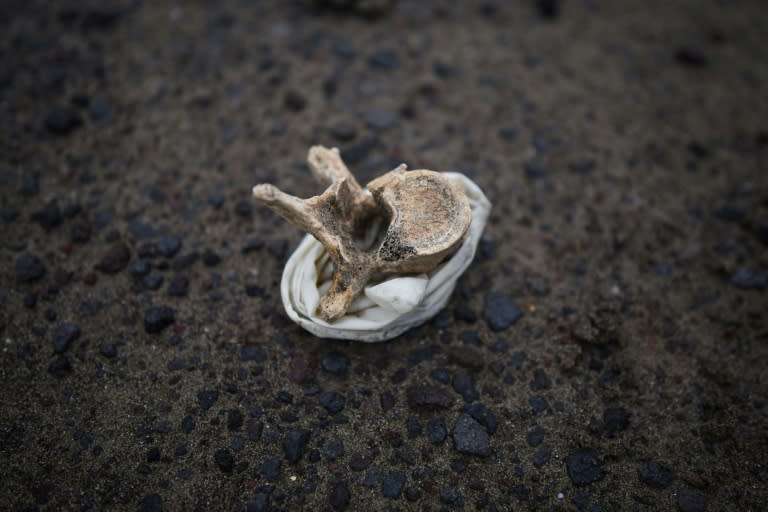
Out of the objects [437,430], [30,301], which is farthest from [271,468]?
[30,301]

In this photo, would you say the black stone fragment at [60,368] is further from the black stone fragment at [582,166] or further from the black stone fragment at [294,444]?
the black stone fragment at [582,166]

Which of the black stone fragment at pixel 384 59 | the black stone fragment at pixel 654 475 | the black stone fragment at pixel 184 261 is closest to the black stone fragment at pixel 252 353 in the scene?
Answer: the black stone fragment at pixel 184 261

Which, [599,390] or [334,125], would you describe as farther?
[334,125]

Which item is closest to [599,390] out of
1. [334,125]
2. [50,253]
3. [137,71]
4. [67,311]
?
[334,125]

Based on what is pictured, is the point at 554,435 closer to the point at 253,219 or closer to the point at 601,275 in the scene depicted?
the point at 601,275

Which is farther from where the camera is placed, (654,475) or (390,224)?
(654,475)

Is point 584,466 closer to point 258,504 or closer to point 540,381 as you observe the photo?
point 540,381
